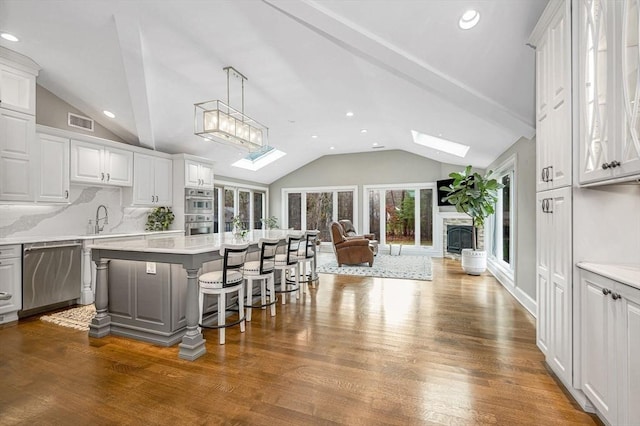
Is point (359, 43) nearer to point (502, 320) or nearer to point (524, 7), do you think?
point (524, 7)

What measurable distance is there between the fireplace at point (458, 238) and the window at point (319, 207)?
2988 mm

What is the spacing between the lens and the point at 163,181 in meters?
6.03

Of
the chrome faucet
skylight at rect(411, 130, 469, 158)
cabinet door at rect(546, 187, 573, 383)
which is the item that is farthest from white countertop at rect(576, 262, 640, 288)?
the chrome faucet

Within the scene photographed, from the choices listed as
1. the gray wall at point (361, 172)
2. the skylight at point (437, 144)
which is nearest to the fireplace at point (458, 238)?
the gray wall at point (361, 172)

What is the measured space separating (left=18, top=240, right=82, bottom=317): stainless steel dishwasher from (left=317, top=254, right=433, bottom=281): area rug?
4.18 metres

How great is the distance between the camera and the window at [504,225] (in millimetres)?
5164

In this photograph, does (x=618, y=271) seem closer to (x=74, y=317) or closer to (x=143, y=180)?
(x=74, y=317)

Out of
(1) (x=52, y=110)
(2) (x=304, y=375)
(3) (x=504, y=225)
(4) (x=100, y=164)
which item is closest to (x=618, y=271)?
(2) (x=304, y=375)

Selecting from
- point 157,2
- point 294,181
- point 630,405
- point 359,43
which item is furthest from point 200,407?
point 294,181

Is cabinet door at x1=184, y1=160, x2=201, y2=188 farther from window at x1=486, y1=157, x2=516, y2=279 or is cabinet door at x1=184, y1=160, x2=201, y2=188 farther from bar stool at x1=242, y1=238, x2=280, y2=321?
window at x1=486, y1=157, x2=516, y2=279

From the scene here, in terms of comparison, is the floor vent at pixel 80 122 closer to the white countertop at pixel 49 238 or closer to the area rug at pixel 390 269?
the white countertop at pixel 49 238

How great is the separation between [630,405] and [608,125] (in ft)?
4.84

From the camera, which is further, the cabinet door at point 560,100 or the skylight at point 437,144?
the skylight at point 437,144

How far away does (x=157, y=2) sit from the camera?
3.05 meters
